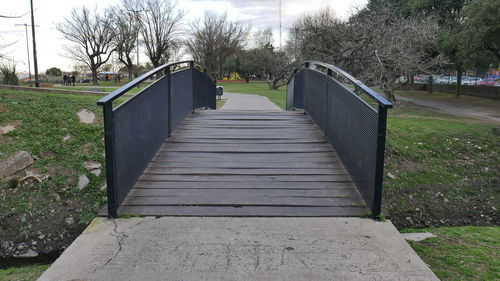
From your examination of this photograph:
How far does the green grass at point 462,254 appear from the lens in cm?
346

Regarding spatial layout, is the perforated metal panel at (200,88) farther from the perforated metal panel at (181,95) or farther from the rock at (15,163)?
the rock at (15,163)

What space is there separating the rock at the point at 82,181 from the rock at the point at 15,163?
83cm

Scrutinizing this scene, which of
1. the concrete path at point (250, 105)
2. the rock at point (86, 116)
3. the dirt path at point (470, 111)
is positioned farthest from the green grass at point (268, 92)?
the rock at point (86, 116)

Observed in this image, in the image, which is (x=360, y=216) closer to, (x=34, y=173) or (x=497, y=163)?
(x=34, y=173)

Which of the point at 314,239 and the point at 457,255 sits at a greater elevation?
→ the point at 314,239

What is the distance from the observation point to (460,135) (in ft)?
35.1

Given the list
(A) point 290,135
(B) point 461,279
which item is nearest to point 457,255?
(B) point 461,279

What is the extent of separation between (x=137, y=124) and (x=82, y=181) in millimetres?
2127

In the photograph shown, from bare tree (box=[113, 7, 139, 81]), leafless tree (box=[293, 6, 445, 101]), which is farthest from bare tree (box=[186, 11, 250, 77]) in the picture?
leafless tree (box=[293, 6, 445, 101])

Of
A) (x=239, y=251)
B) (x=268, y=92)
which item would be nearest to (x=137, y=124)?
(x=239, y=251)

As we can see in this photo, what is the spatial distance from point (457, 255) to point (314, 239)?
1463 mm

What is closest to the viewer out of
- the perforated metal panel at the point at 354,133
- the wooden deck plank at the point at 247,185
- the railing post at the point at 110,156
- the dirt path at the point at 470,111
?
the railing post at the point at 110,156

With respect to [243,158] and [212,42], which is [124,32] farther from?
[243,158]

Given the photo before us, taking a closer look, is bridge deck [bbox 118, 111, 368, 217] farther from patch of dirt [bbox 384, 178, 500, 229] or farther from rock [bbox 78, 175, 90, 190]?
patch of dirt [bbox 384, 178, 500, 229]
